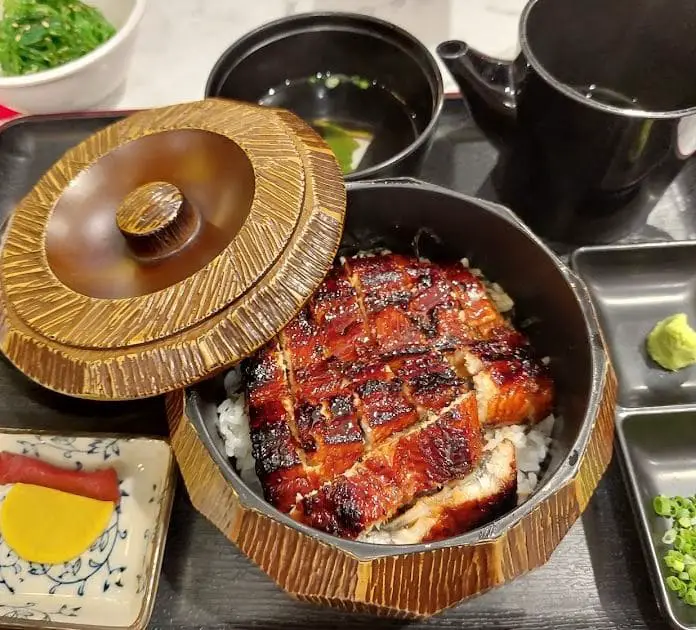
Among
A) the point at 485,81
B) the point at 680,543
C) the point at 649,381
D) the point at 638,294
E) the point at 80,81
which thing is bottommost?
the point at 680,543

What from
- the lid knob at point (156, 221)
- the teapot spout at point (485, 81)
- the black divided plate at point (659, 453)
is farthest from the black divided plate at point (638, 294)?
the lid knob at point (156, 221)

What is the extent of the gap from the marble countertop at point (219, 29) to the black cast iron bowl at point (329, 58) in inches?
12.2

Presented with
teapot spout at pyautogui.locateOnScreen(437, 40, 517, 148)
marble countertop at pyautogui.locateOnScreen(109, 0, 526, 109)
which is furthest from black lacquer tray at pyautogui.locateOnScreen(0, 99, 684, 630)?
marble countertop at pyautogui.locateOnScreen(109, 0, 526, 109)

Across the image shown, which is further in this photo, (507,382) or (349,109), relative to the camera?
(349,109)

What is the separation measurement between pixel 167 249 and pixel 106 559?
713mm

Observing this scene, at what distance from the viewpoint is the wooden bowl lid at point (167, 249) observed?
40.9 inches

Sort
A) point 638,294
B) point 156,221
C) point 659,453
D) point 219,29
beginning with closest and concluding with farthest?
point 156,221 → point 659,453 → point 638,294 → point 219,29

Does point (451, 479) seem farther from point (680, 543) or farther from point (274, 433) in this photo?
point (680, 543)

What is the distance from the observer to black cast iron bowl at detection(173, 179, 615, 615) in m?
0.98

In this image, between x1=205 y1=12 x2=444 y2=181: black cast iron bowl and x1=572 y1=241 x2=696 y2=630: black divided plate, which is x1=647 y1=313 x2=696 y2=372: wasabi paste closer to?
x1=572 y1=241 x2=696 y2=630: black divided plate

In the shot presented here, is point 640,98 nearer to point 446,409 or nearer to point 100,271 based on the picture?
point 446,409

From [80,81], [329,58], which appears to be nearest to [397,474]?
[329,58]

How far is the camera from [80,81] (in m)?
1.88

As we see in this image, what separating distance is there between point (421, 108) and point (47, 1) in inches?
49.9
